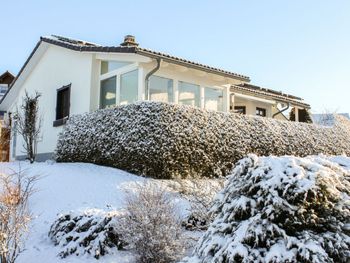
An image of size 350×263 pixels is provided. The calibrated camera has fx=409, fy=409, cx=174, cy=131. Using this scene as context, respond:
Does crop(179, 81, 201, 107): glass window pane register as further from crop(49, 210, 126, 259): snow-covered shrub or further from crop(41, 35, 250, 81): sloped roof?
crop(49, 210, 126, 259): snow-covered shrub

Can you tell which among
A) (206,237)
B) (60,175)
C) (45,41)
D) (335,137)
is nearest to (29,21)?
(60,175)

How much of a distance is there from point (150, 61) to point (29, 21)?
522cm

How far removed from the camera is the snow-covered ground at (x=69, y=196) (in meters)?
6.71

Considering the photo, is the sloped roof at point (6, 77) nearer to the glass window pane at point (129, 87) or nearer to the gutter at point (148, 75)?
the glass window pane at point (129, 87)

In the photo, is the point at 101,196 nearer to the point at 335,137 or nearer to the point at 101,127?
the point at 101,127

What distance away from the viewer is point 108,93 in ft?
53.0

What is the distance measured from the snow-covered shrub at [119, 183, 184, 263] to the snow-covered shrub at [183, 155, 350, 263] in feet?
6.92

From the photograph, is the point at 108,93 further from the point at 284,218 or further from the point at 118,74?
the point at 284,218

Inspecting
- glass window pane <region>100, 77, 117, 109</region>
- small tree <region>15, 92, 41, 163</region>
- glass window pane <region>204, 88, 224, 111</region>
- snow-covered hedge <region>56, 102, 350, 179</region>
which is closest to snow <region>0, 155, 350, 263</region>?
snow-covered hedge <region>56, 102, 350, 179</region>

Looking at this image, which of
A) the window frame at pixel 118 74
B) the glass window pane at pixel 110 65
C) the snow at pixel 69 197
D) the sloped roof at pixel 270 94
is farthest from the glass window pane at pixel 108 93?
the sloped roof at pixel 270 94

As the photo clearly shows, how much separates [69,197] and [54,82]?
1177 centimetres

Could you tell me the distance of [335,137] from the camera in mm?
17344

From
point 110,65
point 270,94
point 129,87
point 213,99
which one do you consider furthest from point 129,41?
point 270,94

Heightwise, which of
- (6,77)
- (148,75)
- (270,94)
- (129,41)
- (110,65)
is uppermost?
(6,77)
